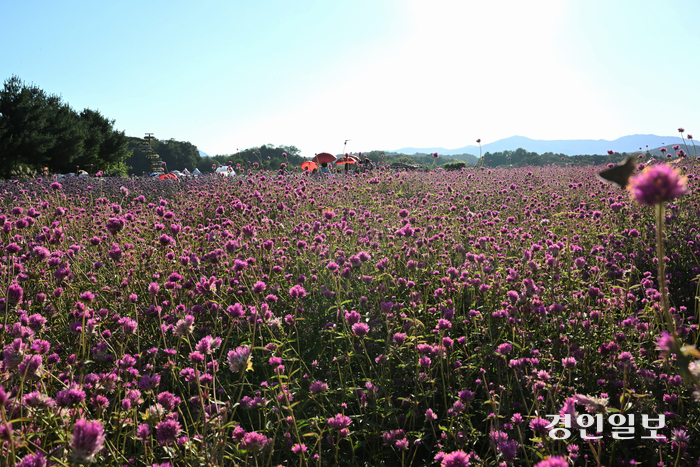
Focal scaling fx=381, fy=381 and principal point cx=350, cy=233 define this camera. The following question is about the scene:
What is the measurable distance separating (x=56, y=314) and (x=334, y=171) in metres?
9.46

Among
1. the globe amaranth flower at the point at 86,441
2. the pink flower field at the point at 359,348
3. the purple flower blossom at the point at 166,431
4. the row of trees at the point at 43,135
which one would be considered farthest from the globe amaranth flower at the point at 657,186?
the row of trees at the point at 43,135

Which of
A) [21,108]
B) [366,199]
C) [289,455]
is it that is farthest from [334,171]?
[21,108]

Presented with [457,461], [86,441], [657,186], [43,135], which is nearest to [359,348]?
[457,461]

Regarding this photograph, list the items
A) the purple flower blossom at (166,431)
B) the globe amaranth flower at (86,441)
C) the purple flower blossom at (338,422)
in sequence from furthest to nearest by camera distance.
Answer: the purple flower blossom at (338,422)
the purple flower blossom at (166,431)
the globe amaranth flower at (86,441)

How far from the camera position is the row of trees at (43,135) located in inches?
1095

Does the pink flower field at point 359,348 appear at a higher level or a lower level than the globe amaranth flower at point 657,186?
lower

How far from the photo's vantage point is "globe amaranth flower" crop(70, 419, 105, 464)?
1.16 meters

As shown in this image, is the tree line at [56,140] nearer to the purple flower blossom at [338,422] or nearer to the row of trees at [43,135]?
the row of trees at [43,135]

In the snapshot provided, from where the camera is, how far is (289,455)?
2.05 metres

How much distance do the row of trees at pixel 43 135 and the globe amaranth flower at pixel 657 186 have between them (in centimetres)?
2928

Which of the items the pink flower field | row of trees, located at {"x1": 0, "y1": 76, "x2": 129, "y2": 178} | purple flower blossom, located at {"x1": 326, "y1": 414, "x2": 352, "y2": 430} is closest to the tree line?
row of trees, located at {"x1": 0, "y1": 76, "x2": 129, "y2": 178}

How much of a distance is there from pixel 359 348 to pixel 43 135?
35896 mm

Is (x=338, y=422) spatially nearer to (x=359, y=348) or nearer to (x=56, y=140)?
(x=359, y=348)

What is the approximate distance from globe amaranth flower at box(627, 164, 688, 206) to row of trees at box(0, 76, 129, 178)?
96.1 ft
